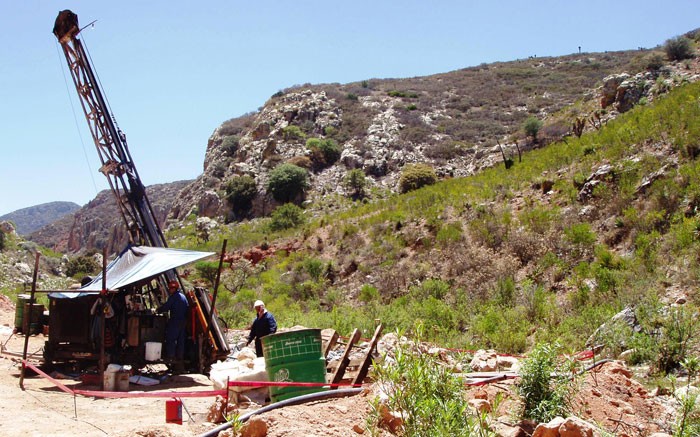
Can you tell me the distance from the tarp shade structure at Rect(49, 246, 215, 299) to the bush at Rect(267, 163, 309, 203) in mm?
25144

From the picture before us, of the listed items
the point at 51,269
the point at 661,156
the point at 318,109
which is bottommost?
the point at 51,269

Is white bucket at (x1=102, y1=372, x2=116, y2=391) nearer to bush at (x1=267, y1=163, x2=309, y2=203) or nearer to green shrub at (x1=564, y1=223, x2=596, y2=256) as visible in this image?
green shrub at (x1=564, y1=223, x2=596, y2=256)

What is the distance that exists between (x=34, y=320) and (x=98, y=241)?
46.2 m

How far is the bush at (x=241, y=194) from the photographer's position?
38750 mm

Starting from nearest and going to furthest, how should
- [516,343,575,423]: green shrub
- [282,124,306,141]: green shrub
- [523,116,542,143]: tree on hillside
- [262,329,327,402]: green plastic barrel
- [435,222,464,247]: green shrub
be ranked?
[516,343,575,423]: green shrub → [262,329,327,402]: green plastic barrel → [435,222,464,247]: green shrub → [523,116,542,143]: tree on hillside → [282,124,306,141]: green shrub

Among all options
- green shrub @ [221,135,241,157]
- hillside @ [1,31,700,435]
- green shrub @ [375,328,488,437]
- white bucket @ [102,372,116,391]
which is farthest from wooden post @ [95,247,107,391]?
green shrub @ [221,135,241,157]

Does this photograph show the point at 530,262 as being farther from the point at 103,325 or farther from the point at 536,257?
the point at 103,325

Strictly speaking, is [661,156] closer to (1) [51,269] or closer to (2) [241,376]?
(2) [241,376]

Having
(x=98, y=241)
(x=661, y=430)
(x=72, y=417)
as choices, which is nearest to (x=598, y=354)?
(x=661, y=430)

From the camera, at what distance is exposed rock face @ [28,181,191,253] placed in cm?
5784

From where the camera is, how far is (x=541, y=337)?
33.1ft

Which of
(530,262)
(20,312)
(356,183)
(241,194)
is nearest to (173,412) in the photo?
(20,312)

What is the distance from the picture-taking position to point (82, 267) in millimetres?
34375

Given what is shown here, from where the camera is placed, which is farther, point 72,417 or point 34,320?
point 34,320
